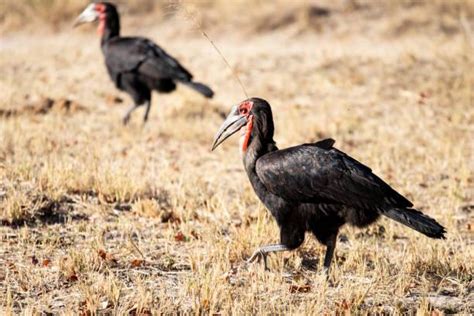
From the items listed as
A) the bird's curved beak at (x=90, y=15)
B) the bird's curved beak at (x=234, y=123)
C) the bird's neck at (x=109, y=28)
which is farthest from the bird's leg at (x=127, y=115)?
the bird's curved beak at (x=234, y=123)

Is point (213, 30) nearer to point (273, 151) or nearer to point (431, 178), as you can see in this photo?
point (431, 178)

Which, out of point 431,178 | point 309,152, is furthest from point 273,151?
point 431,178

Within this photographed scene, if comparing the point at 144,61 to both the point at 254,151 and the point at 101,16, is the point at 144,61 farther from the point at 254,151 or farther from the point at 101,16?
the point at 254,151

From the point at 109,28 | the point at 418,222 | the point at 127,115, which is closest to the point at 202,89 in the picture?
the point at 127,115

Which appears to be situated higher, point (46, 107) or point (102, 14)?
point (102, 14)

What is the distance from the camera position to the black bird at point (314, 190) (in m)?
5.17

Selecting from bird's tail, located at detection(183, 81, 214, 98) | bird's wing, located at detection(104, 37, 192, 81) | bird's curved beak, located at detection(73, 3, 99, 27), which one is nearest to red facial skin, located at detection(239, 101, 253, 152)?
bird's tail, located at detection(183, 81, 214, 98)

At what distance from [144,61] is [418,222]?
561 cm

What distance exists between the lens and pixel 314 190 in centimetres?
523

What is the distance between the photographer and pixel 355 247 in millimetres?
5938

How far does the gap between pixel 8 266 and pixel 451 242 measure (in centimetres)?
325

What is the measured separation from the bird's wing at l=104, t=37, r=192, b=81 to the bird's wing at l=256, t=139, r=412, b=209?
466 cm

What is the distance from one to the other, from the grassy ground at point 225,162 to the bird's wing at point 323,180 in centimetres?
52

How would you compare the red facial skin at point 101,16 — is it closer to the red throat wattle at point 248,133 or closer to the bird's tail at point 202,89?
the bird's tail at point 202,89
